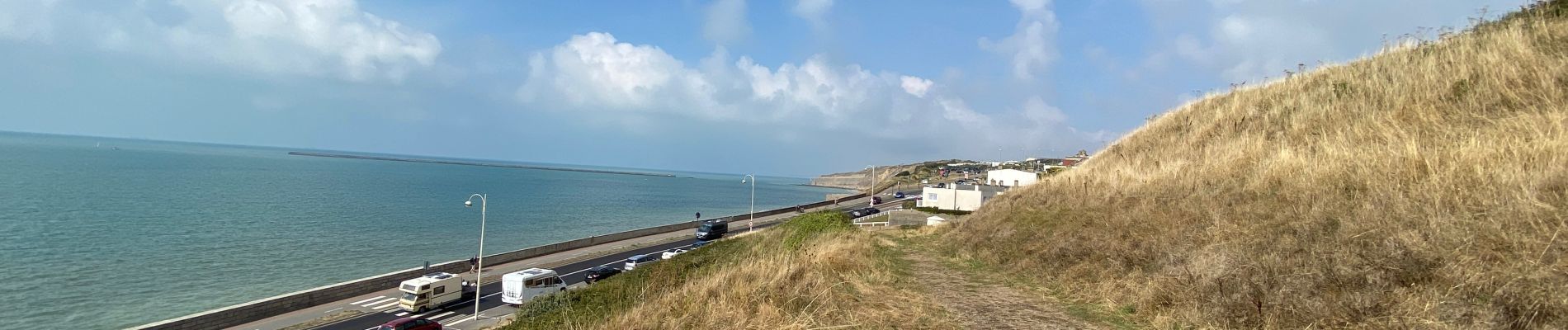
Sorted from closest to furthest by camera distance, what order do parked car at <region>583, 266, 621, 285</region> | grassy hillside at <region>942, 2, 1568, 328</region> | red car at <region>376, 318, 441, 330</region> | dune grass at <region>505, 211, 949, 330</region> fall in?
1. grassy hillside at <region>942, 2, 1568, 328</region>
2. dune grass at <region>505, 211, 949, 330</region>
3. red car at <region>376, 318, 441, 330</region>
4. parked car at <region>583, 266, 621, 285</region>

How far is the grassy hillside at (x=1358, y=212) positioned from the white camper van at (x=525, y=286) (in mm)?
18577

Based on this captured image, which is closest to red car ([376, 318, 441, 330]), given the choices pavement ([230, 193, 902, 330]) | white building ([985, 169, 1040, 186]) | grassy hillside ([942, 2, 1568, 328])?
pavement ([230, 193, 902, 330])

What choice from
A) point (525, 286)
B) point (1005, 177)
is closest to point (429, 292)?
point (525, 286)

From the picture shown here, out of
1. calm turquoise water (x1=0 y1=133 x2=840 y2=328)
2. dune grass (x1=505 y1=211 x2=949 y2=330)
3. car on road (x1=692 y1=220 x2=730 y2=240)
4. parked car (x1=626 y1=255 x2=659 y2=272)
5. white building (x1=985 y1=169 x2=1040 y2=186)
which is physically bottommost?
calm turquoise water (x1=0 y1=133 x2=840 y2=328)

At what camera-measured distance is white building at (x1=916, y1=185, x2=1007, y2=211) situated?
55438mm

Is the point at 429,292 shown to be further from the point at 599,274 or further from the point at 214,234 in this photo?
the point at 214,234

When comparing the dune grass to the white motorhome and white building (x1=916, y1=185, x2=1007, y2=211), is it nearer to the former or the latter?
the white motorhome

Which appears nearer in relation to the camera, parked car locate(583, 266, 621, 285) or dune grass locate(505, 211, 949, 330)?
dune grass locate(505, 211, 949, 330)

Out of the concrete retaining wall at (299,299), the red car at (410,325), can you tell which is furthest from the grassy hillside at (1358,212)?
the concrete retaining wall at (299,299)

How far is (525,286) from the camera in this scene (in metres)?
26.6

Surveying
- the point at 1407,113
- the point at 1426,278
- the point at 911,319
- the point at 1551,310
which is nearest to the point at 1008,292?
the point at 911,319

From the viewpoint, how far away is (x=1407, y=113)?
391 inches

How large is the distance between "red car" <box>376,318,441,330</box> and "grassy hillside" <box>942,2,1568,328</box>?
17400 millimetres

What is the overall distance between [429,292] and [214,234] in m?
36.2
